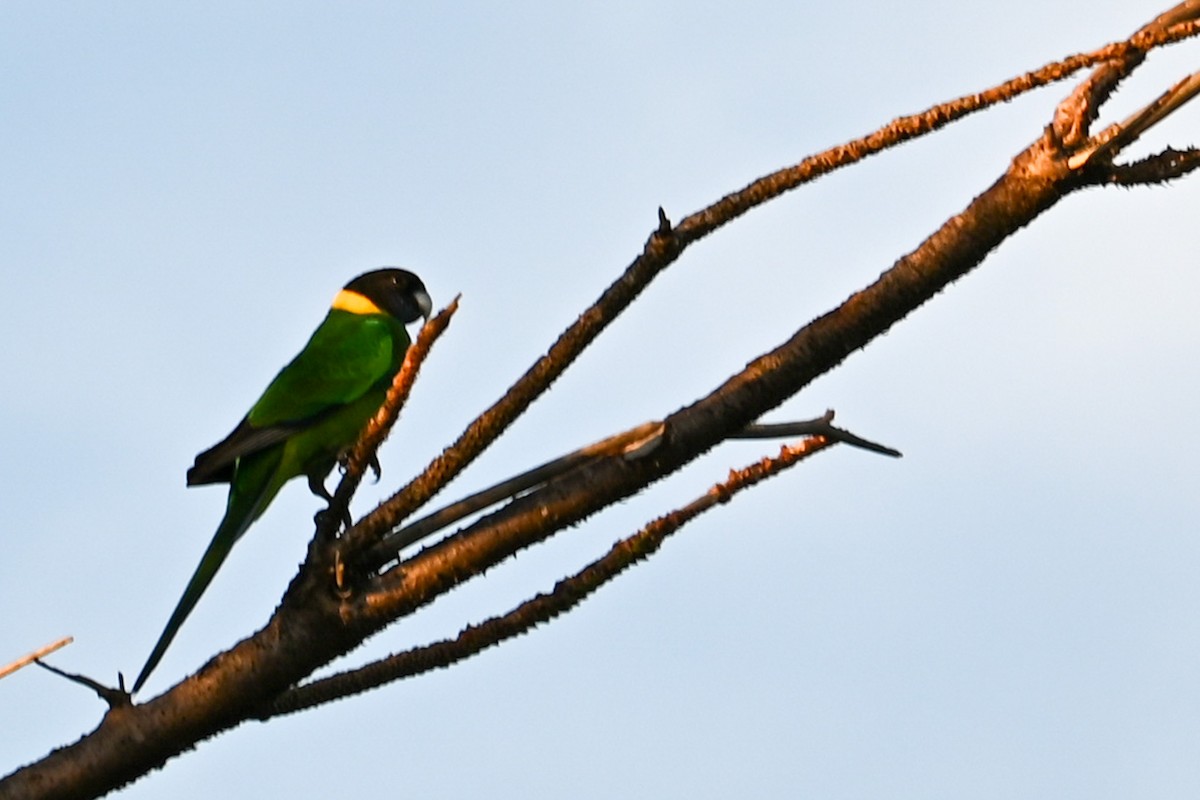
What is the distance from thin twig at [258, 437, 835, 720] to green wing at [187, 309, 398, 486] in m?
3.45

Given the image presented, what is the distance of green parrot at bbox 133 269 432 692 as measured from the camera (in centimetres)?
566

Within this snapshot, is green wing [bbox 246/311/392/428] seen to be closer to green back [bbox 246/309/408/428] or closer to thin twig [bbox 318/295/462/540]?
green back [bbox 246/309/408/428]

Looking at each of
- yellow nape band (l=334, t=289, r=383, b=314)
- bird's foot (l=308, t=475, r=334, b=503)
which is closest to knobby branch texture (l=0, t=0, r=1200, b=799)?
bird's foot (l=308, t=475, r=334, b=503)

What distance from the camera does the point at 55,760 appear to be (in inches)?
88.1

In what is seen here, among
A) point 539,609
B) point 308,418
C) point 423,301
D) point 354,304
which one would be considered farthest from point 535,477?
point 423,301

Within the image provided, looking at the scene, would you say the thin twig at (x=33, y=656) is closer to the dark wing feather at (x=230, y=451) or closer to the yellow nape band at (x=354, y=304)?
the dark wing feather at (x=230, y=451)

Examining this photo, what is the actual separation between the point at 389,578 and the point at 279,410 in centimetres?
400

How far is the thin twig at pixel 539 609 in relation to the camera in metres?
2.20

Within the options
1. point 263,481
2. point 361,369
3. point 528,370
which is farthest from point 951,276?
point 361,369

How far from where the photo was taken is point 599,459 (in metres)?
2.20

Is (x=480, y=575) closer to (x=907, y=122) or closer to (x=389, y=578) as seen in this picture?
(x=389, y=578)

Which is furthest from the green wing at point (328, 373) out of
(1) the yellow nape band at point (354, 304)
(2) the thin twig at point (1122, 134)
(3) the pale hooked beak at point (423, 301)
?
(2) the thin twig at point (1122, 134)

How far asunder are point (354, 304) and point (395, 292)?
29cm

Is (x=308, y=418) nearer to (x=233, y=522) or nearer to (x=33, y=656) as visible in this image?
(x=233, y=522)
